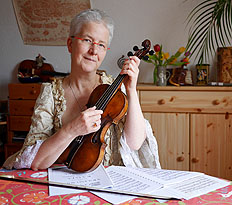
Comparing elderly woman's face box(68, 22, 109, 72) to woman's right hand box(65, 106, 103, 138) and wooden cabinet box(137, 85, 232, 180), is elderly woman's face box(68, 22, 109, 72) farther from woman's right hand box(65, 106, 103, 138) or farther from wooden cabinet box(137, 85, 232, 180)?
wooden cabinet box(137, 85, 232, 180)

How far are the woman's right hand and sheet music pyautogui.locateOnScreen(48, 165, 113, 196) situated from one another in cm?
14

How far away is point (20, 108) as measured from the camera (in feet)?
9.44

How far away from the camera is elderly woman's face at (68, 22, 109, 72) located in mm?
1314

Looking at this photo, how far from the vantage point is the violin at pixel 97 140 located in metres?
1.06

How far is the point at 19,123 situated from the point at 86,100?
66.8 inches

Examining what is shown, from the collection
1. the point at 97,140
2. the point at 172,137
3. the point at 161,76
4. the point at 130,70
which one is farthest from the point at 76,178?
the point at 161,76

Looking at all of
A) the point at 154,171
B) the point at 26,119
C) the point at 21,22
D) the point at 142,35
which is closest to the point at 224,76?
the point at 142,35

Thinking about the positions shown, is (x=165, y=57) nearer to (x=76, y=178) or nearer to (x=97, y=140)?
(x=97, y=140)

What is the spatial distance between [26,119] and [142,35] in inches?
55.4

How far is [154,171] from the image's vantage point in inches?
41.4

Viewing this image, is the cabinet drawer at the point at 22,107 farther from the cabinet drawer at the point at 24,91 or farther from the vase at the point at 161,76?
the vase at the point at 161,76

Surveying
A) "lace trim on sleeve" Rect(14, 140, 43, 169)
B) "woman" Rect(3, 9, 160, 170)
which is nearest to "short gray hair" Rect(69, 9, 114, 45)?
"woman" Rect(3, 9, 160, 170)

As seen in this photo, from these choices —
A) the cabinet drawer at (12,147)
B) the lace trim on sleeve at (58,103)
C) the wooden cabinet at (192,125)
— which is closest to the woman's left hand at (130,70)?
the lace trim on sleeve at (58,103)

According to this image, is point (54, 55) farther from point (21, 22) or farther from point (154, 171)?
point (154, 171)
